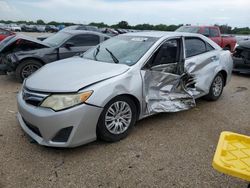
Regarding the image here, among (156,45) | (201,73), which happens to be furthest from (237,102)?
(156,45)

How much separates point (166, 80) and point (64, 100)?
179cm

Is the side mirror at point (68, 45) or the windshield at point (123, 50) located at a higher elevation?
the windshield at point (123, 50)

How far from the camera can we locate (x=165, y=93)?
4.14 meters

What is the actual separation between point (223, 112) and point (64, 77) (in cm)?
317

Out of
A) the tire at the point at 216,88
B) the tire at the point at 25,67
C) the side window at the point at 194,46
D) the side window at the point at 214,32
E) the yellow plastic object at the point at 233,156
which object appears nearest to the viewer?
the yellow plastic object at the point at 233,156

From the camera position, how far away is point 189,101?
177 inches

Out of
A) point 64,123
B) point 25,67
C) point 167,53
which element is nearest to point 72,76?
point 64,123

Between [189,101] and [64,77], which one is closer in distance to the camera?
[64,77]

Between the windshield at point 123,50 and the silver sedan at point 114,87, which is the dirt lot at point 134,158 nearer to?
the silver sedan at point 114,87

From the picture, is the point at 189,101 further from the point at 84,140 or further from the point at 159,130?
the point at 84,140

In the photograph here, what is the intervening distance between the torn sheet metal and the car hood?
1.68ft

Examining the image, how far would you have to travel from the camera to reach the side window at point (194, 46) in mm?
4641

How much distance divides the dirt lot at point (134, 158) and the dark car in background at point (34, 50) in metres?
2.44

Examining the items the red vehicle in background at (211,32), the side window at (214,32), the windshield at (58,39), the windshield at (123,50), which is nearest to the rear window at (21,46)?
the windshield at (58,39)
